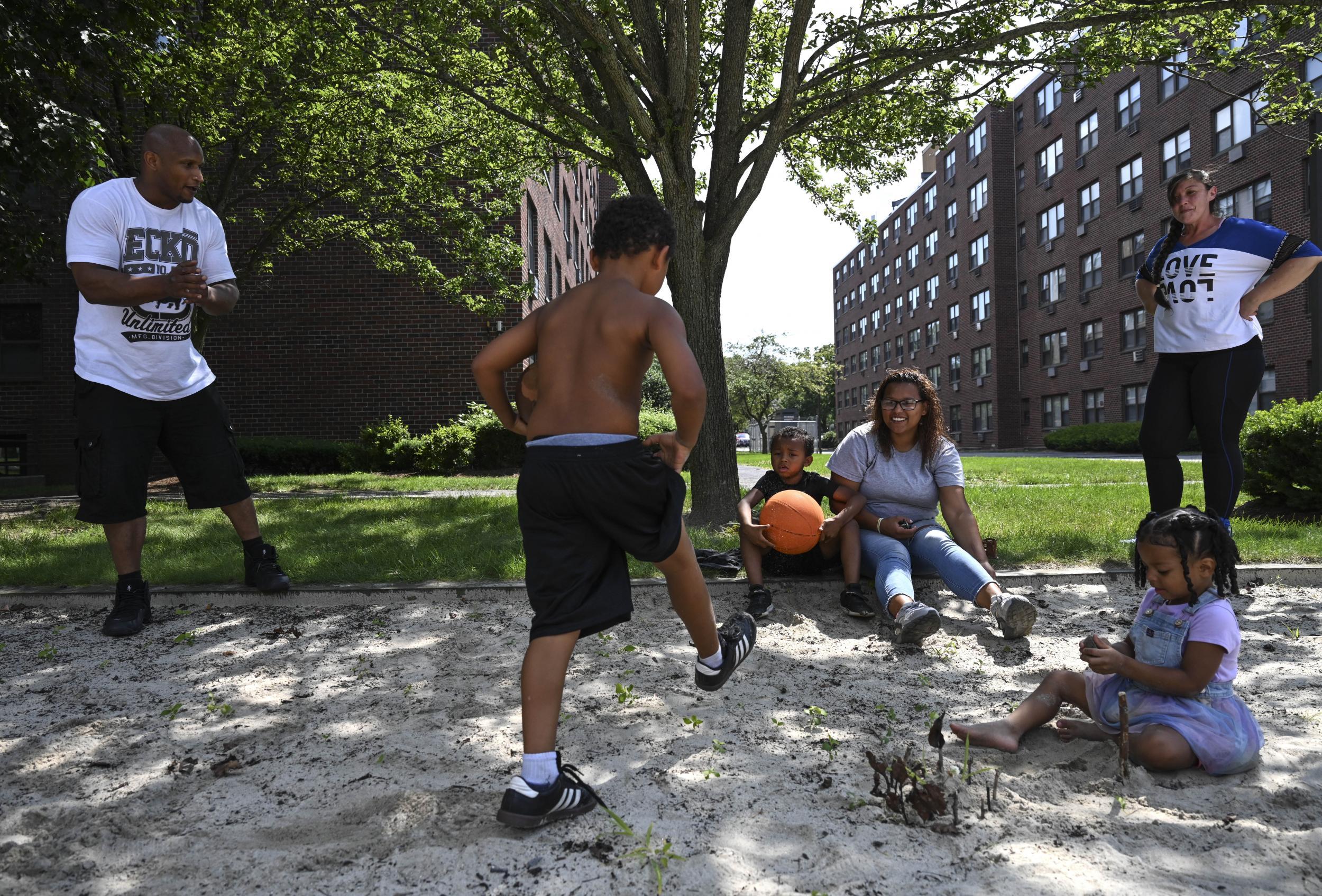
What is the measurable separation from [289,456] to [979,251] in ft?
141

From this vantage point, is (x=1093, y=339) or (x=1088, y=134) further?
(x=1093, y=339)

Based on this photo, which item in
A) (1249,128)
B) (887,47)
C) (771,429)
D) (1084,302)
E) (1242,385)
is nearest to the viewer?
(1242,385)

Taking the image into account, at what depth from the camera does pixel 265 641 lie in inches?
173

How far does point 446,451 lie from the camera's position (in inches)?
617

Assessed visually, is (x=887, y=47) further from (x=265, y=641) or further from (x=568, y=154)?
(x=265, y=641)

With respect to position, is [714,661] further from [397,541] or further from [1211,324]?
[397,541]

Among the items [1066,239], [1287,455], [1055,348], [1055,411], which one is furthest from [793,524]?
[1055,348]

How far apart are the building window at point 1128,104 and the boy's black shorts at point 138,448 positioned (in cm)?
3951

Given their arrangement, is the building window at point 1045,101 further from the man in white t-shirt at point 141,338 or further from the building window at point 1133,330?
the man in white t-shirt at point 141,338

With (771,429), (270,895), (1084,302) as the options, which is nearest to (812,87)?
(270,895)

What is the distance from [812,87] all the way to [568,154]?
4.54 meters

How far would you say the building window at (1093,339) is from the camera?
3869 cm

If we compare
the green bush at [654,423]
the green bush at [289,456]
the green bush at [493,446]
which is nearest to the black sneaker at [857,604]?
the green bush at [493,446]

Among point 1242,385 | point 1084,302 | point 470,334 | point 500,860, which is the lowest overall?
point 500,860
